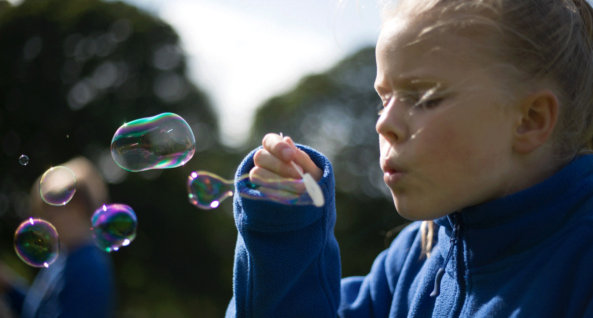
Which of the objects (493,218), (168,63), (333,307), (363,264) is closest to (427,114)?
(493,218)

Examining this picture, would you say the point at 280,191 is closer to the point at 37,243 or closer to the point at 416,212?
the point at 416,212

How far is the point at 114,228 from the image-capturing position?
2607 millimetres

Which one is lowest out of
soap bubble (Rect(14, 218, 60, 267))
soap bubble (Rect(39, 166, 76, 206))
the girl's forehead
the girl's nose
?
soap bubble (Rect(14, 218, 60, 267))

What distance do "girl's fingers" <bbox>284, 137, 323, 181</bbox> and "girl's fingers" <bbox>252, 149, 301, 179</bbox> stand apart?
Answer: 0.19ft

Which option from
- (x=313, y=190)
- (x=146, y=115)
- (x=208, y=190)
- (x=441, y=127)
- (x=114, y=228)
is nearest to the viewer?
(x=441, y=127)

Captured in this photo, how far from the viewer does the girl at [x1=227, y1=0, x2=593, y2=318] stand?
1.16 m

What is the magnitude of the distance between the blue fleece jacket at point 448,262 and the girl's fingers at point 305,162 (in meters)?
0.03

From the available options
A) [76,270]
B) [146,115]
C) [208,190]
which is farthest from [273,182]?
[146,115]

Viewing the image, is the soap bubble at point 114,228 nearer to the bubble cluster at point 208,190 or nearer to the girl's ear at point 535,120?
the bubble cluster at point 208,190

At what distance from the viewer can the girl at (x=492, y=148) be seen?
1.16 metres

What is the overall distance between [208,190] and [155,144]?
0.95 ft

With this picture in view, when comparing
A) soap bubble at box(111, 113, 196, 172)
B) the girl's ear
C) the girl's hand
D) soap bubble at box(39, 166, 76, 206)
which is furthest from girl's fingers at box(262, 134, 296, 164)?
soap bubble at box(39, 166, 76, 206)

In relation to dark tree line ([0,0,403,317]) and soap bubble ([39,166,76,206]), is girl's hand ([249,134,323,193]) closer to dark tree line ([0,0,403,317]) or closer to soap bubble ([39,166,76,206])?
soap bubble ([39,166,76,206])

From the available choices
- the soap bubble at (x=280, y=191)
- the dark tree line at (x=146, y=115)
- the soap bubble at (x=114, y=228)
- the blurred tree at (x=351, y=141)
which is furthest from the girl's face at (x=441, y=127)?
the blurred tree at (x=351, y=141)
